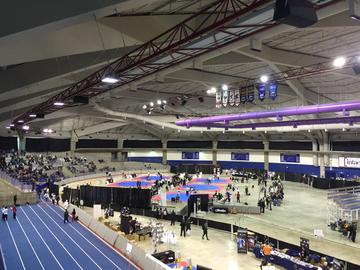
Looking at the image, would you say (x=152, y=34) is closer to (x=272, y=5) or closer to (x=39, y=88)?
(x=272, y=5)

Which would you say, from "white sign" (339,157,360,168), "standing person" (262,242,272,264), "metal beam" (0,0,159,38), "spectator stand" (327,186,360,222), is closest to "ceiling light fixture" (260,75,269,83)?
"standing person" (262,242,272,264)

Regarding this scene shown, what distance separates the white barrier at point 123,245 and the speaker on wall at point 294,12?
32.9ft

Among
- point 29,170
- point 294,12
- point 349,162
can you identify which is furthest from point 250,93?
point 349,162

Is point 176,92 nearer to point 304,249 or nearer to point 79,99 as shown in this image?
point 79,99

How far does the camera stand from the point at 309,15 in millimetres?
7590

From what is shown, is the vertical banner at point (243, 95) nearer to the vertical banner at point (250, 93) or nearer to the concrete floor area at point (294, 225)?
the vertical banner at point (250, 93)

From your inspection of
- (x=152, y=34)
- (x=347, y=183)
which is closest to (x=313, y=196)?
(x=347, y=183)

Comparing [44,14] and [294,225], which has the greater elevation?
[44,14]

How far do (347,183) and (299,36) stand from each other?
31.0 metres

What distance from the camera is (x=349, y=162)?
47344 mm

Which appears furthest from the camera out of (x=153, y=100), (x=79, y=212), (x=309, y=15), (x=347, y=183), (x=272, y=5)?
(x=347, y=183)

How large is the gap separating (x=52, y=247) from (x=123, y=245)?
157 inches

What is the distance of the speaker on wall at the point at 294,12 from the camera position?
7.43 metres

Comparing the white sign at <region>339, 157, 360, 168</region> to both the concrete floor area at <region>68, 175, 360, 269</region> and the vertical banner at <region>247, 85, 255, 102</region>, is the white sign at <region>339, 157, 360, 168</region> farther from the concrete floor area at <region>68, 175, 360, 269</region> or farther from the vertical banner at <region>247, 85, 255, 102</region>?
the vertical banner at <region>247, 85, 255, 102</region>
